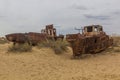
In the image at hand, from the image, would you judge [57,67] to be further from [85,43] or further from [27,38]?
[27,38]

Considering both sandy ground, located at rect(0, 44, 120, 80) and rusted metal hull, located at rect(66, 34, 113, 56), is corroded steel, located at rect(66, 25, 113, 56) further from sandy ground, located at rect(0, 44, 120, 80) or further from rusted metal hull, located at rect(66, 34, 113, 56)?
sandy ground, located at rect(0, 44, 120, 80)

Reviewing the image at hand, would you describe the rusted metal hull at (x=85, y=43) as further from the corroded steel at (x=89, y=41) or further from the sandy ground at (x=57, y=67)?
the sandy ground at (x=57, y=67)

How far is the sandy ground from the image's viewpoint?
600 inches

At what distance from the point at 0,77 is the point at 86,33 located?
11.8m

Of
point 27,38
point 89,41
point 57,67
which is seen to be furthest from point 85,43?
point 27,38

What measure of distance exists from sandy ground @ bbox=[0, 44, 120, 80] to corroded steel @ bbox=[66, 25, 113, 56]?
61cm

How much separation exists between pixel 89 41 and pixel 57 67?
16.9 feet

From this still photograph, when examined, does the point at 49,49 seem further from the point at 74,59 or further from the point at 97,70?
the point at 97,70

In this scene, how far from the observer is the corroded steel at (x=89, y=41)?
21.8m

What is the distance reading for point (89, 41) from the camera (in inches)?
880

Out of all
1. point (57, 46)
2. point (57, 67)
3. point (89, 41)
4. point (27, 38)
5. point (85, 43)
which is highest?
point (27, 38)

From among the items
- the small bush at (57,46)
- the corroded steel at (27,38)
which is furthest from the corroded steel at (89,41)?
the corroded steel at (27,38)

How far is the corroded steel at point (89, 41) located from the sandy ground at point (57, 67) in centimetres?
61

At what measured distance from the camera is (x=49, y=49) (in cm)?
2447
